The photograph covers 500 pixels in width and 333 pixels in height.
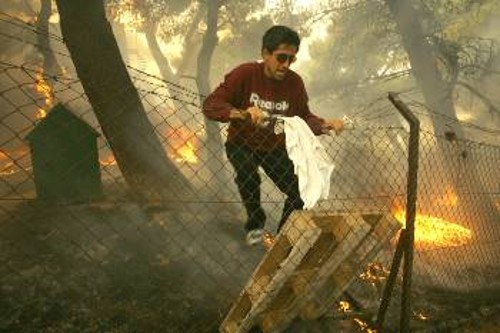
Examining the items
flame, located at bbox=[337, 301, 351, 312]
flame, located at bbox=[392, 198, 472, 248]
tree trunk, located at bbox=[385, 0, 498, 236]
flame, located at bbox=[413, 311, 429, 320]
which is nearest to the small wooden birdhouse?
flame, located at bbox=[337, 301, 351, 312]

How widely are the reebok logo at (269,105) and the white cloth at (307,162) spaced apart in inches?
21.1

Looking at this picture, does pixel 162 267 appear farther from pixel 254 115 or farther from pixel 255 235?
pixel 254 115

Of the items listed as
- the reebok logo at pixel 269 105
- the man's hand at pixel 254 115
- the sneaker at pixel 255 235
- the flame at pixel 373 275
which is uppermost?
the reebok logo at pixel 269 105

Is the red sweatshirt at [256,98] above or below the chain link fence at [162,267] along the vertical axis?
above

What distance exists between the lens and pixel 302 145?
12.7 ft

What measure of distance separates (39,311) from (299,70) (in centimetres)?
2584

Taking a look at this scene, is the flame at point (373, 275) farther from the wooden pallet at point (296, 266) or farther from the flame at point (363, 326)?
the wooden pallet at point (296, 266)

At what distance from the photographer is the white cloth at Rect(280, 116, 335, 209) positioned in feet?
12.2

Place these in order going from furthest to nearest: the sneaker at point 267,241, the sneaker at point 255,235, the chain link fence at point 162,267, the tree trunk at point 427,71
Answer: the tree trunk at point 427,71, the sneaker at point 267,241, the sneaker at point 255,235, the chain link fence at point 162,267

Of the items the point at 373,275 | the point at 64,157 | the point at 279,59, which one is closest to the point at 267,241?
the point at 373,275

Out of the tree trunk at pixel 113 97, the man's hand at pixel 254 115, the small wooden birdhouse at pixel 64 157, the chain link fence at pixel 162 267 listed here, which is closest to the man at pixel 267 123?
the chain link fence at pixel 162 267

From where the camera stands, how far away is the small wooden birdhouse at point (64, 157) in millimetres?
6059

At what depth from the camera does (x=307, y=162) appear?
381cm

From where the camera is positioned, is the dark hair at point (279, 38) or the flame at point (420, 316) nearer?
the dark hair at point (279, 38)
